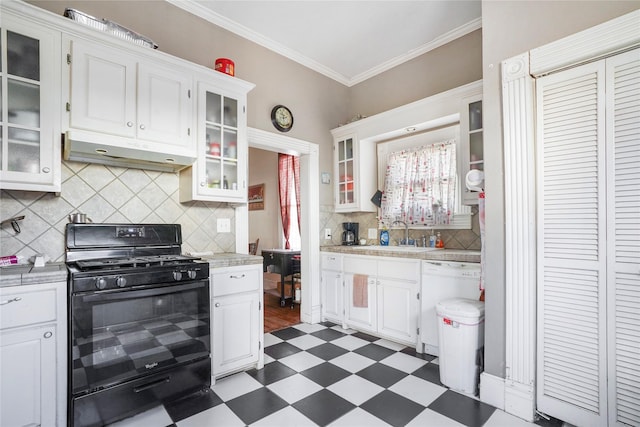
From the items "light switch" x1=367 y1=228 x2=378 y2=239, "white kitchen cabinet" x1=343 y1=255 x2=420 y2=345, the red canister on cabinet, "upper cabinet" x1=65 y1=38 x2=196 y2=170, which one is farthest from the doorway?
"upper cabinet" x1=65 y1=38 x2=196 y2=170

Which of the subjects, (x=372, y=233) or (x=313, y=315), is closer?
(x=313, y=315)

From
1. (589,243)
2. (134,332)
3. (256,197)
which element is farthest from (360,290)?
(256,197)

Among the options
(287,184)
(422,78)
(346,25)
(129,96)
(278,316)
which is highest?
(346,25)

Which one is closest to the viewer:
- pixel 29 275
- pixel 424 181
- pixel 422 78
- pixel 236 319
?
pixel 29 275

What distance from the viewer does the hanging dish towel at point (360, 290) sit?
3.13m

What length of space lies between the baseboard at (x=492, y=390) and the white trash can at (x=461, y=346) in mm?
80

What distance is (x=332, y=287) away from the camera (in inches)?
139

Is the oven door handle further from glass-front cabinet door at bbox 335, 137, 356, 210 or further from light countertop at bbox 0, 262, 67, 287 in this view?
glass-front cabinet door at bbox 335, 137, 356, 210

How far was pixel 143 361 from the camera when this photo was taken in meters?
1.82

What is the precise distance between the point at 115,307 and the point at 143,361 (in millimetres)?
381

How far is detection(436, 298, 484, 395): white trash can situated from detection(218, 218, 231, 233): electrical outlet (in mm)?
1929

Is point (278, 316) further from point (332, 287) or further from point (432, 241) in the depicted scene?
point (432, 241)

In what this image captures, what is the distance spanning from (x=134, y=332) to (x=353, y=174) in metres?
2.71

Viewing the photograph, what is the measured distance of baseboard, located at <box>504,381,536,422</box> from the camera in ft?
5.83
